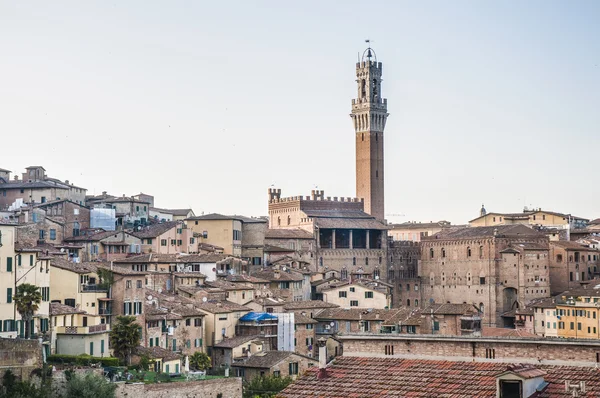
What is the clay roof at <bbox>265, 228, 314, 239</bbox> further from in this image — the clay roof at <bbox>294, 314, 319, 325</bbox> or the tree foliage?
the tree foliage

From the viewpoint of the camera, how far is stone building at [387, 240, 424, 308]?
8569 cm

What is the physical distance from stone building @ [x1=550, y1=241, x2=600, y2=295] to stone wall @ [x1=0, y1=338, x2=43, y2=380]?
50807mm

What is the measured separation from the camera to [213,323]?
52125 millimetres

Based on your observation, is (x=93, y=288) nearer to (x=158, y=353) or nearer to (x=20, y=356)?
(x=158, y=353)

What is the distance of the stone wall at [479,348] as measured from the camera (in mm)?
19672

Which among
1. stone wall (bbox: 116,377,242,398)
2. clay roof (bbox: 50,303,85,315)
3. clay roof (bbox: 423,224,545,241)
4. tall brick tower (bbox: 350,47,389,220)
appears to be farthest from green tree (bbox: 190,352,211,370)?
tall brick tower (bbox: 350,47,389,220)

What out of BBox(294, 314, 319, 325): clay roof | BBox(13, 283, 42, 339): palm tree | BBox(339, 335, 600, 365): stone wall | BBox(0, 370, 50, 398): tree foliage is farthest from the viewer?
BBox(294, 314, 319, 325): clay roof

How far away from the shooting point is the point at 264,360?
48.6 metres

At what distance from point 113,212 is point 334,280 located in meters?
14.1

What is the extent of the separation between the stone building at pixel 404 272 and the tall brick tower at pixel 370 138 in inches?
341

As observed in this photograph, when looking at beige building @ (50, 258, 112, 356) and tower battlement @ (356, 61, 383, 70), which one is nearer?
beige building @ (50, 258, 112, 356)

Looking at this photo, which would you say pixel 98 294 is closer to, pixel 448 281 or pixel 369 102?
pixel 448 281

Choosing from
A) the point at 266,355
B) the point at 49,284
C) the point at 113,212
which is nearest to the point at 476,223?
the point at 113,212

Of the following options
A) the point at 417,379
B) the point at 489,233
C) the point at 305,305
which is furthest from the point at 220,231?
the point at 417,379
